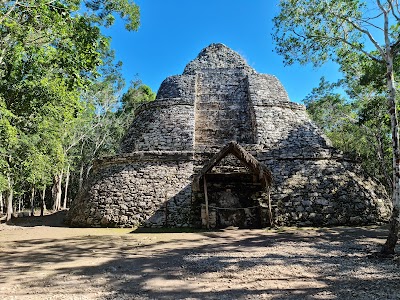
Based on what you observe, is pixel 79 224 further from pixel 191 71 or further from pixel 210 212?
pixel 191 71

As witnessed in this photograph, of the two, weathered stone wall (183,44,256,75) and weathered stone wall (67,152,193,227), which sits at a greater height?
weathered stone wall (183,44,256,75)

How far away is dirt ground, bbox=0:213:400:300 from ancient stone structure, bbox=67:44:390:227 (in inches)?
76.6

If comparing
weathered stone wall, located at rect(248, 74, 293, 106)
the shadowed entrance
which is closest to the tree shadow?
the shadowed entrance

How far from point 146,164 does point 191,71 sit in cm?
879

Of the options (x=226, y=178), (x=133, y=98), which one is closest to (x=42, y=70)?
(x=226, y=178)

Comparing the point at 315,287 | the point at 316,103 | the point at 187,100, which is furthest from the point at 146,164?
the point at 316,103

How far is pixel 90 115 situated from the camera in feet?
72.9

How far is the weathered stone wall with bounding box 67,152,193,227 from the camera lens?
10.6 metres

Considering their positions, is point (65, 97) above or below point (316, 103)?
below

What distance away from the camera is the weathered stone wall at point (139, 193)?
1059 centimetres

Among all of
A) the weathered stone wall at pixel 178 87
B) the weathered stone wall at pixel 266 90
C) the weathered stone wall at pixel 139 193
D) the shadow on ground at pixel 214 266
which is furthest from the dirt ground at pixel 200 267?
the weathered stone wall at pixel 178 87

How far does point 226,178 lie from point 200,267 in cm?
556

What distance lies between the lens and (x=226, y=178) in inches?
419

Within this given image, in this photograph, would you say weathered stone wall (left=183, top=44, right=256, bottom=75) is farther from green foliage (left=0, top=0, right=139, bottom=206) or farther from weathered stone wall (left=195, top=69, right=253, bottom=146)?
green foliage (left=0, top=0, right=139, bottom=206)
